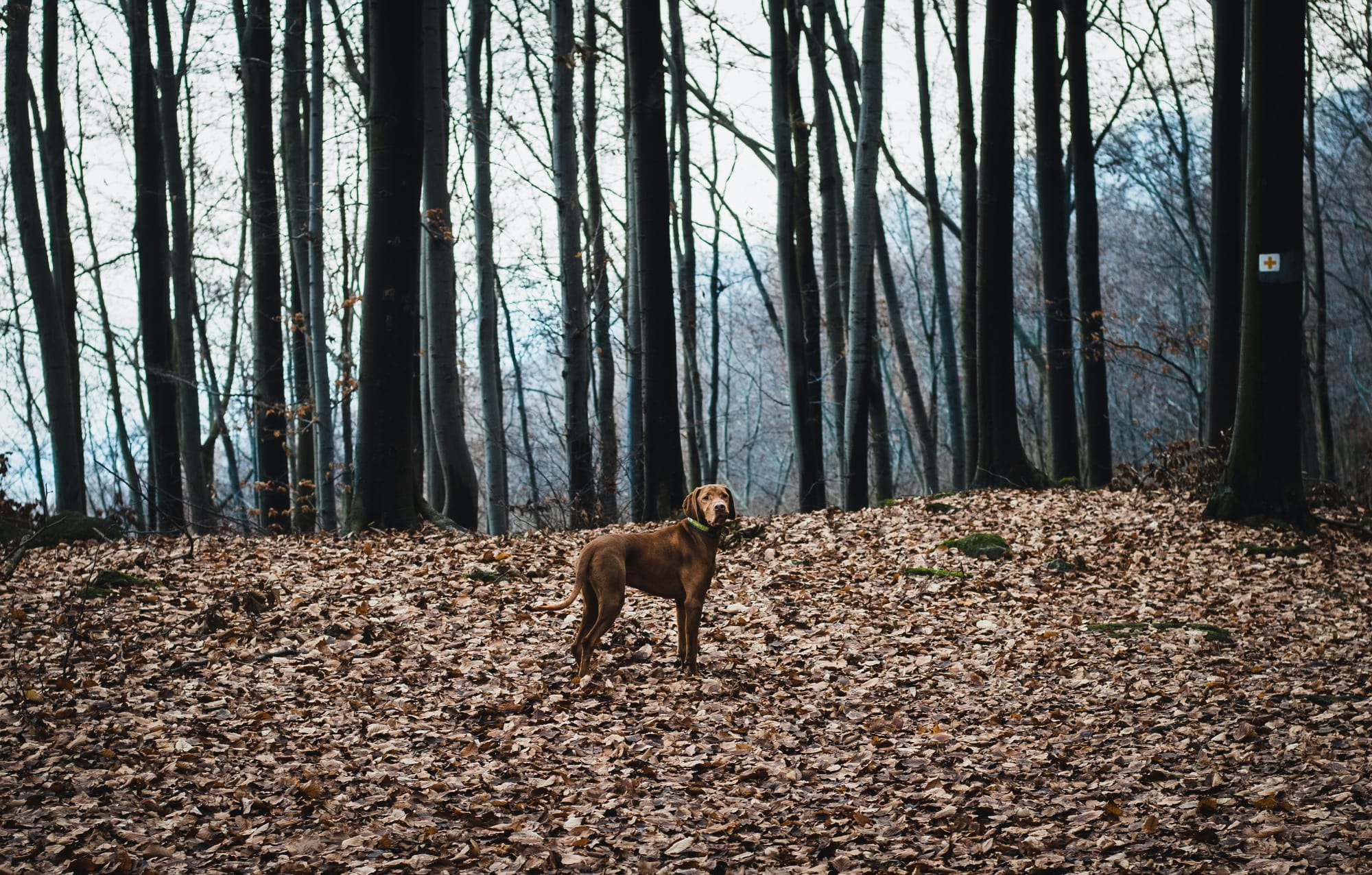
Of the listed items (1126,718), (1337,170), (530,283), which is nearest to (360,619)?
(1126,718)

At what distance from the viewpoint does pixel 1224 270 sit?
13.2 metres

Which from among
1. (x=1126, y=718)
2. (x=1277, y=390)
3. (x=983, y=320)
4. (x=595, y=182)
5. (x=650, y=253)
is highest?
(x=595, y=182)

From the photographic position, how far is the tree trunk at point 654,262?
12031mm

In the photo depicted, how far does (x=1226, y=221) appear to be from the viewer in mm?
13430

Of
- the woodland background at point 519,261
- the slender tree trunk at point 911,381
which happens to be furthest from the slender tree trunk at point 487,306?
the slender tree trunk at point 911,381

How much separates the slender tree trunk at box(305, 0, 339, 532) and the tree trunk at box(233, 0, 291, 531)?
0.51 metres

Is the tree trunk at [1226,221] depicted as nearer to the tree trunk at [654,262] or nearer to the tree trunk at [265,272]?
the tree trunk at [654,262]

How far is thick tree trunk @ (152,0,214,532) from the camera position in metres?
15.7

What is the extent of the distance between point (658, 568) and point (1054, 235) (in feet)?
41.2

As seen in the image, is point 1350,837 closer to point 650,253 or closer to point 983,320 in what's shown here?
point 650,253

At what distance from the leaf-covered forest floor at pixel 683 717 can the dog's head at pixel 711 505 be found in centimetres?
104

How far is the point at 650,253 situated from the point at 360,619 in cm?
632

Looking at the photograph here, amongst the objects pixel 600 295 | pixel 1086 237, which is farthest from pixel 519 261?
pixel 1086 237

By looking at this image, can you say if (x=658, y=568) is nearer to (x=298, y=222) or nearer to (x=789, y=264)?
(x=789, y=264)
